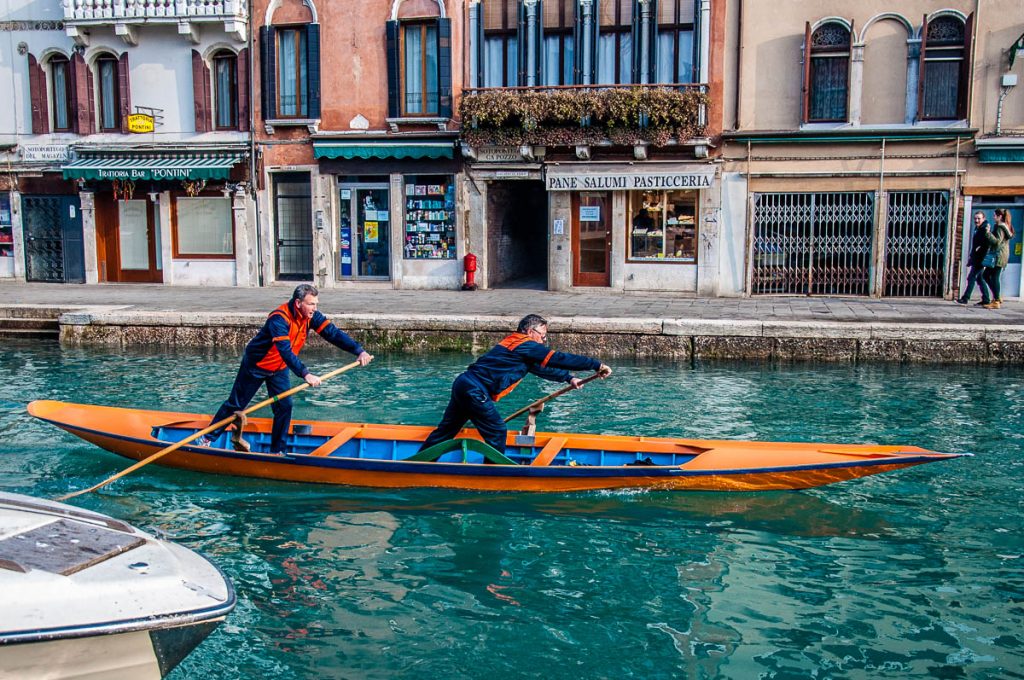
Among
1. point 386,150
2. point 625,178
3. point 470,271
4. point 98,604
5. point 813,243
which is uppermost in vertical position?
point 386,150

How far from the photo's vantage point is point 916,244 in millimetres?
19750

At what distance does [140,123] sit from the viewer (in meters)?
22.4

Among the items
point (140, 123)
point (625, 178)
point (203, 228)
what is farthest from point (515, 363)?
point (140, 123)

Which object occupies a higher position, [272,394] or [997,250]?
[997,250]

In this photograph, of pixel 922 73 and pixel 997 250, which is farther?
pixel 922 73

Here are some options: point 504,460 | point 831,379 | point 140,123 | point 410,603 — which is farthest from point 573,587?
point 140,123

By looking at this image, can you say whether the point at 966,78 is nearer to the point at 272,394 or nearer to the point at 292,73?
the point at 292,73

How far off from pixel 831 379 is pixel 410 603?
9144mm

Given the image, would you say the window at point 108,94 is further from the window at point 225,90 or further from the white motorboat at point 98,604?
the white motorboat at point 98,604

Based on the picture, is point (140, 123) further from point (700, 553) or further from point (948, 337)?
point (700, 553)

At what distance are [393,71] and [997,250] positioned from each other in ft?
39.5

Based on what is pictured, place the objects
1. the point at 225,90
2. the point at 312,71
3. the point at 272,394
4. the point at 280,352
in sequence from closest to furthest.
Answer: the point at 280,352
the point at 272,394
the point at 312,71
the point at 225,90

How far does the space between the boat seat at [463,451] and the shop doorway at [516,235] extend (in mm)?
13068

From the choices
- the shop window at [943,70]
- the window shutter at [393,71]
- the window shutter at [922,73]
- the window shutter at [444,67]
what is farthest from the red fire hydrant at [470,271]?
the shop window at [943,70]
